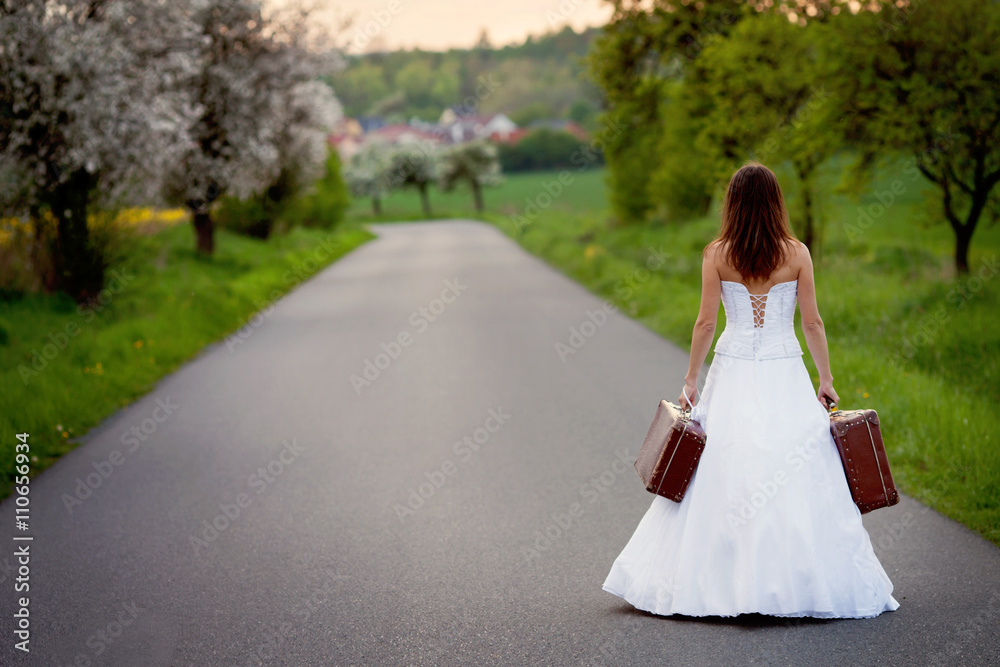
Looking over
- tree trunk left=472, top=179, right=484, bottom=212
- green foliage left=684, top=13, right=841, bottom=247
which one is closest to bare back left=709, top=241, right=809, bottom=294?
green foliage left=684, top=13, right=841, bottom=247

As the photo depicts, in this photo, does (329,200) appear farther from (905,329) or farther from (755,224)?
(755,224)

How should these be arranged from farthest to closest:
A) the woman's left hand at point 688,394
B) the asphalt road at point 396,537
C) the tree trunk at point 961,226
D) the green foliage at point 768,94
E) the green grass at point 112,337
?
the green foliage at point 768,94, the tree trunk at point 961,226, the green grass at point 112,337, the woman's left hand at point 688,394, the asphalt road at point 396,537

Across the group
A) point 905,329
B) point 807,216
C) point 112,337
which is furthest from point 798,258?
point 807,216

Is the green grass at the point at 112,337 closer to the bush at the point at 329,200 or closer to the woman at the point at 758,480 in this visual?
the woman at the point at 758,480

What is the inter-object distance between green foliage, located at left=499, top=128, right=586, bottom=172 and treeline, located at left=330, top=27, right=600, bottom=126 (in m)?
14.8

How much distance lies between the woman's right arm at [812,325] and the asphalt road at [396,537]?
1.03 m

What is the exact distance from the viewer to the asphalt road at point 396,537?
3.62 meters

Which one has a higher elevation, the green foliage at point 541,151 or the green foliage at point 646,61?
the green foliage at point 646,61

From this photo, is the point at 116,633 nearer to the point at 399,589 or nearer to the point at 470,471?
the point at 399,589

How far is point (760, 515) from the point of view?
12.2ft

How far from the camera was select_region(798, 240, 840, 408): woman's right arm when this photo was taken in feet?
12.8

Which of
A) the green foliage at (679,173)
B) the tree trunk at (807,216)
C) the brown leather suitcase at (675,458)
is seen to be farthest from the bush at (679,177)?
the brown leather suitcase at (675,458)

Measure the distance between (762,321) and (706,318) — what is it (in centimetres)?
26

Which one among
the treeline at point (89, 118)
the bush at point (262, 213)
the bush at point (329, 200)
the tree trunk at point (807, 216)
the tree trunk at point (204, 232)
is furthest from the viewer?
the bush at point (329, 200)
